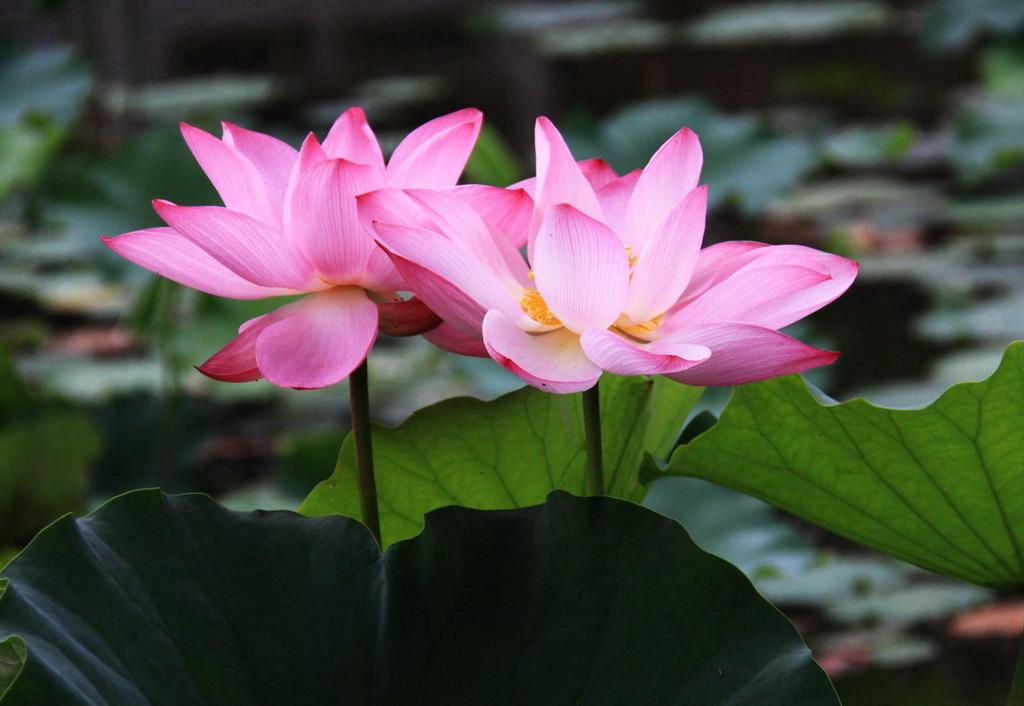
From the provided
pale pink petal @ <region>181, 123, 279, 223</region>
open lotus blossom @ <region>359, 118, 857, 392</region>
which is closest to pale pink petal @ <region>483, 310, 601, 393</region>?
open lotus blossom @ <region>359, 118, 857, 392</region>

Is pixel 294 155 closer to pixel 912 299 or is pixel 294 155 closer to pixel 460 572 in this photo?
pixel 460 572

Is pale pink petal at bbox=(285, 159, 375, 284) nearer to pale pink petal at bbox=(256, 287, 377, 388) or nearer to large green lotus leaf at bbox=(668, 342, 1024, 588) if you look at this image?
pale pink petal at bbox=(256, 287, 377, 388)

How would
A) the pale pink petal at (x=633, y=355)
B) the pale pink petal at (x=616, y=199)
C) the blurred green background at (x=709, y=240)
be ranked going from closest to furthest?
1. the pale pink petal at (x=633, y=355)
2. the pale pink petal at (x=616, y=199)
3. the blurred green background at (x=709, y=240)

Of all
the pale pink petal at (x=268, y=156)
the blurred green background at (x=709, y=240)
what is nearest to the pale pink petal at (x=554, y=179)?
the pale pink petal at (x=268, y=156)

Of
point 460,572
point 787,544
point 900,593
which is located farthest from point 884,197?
point 460,572

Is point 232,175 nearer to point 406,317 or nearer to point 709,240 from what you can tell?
point 406,317

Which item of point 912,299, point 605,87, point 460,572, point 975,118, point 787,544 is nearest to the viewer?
point 460,572

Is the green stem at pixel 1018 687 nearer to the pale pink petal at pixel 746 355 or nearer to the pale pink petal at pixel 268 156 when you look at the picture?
the pale pink petal at pixel 746 355
